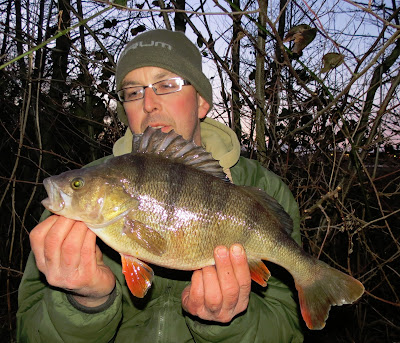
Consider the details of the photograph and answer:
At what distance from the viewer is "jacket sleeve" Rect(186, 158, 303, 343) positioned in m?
1.89

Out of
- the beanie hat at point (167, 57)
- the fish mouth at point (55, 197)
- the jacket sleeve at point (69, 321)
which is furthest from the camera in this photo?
the beanie hat at point (167, 57)

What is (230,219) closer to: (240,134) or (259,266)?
(259,266)

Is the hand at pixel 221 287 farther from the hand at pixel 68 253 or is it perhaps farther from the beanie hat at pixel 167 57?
the beanie hat at pixel 167 57

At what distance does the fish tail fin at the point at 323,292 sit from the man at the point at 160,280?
1.06 ft

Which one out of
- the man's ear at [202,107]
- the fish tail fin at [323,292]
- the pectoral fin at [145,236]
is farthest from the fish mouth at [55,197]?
the man's ear at [202,107]

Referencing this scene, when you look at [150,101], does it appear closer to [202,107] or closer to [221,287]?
[202,107]

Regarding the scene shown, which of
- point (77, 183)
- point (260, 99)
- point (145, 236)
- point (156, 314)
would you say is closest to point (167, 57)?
point (77, 183)

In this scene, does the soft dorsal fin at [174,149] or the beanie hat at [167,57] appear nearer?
the soft dorsal fin at [174,149]

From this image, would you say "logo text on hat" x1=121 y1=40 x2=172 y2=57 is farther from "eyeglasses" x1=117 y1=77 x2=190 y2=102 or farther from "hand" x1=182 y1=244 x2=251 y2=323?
"hand" x1=182 y1=244 x2=251 y2=323

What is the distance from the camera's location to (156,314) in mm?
2113

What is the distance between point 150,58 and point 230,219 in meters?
1.34

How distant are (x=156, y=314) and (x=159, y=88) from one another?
1.50 meters

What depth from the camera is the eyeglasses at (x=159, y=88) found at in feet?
7.78

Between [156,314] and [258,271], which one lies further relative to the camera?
[156,314]
